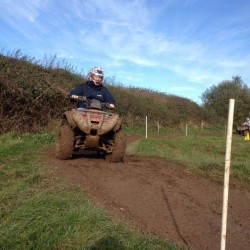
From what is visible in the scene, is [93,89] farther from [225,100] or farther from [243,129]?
[225,100]

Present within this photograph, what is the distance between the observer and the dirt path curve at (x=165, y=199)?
4766mm

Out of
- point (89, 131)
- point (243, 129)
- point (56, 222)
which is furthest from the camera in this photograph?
point (243, 129)

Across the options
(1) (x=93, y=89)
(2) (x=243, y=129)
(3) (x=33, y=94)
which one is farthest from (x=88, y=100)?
(2) (x=243, y=129)

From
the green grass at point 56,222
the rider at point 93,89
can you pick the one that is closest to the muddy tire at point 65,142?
the rider at point 93,89

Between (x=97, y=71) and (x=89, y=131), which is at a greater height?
(x=97, y=71)

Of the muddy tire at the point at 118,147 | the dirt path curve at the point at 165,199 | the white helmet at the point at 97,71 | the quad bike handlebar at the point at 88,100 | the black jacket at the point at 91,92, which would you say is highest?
the white helmet at the point at 97,71

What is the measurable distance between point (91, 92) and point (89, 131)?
4.29 ft

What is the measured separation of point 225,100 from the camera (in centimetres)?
5184

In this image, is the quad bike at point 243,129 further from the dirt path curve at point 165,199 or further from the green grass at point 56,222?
the green grass at point 56,222

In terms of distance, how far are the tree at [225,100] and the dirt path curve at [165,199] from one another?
123ft

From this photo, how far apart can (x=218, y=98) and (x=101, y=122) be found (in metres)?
47.3

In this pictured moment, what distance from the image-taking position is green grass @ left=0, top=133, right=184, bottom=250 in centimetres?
376

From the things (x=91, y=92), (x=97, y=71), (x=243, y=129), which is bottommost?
(x=243, y=129)

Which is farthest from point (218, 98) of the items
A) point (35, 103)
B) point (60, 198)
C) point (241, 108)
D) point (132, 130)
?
point (60, 198)
